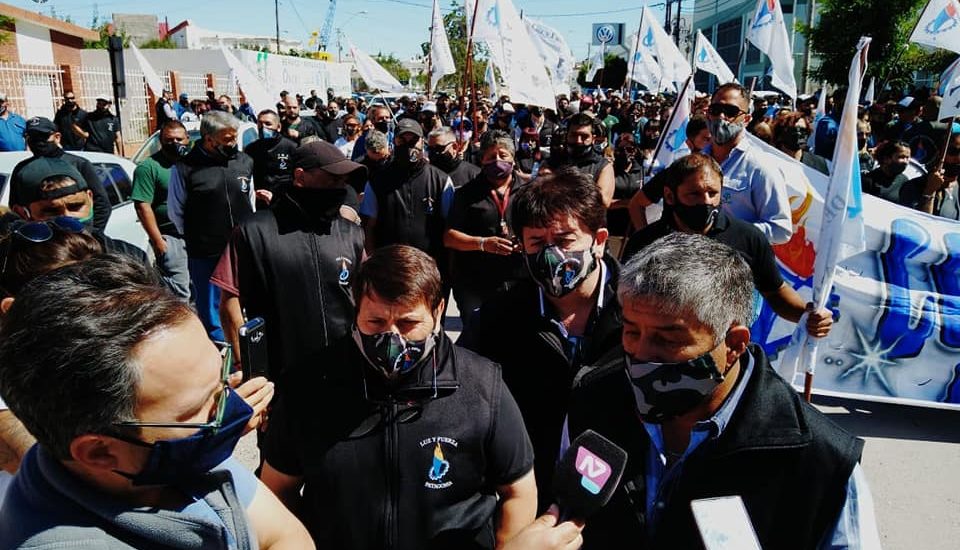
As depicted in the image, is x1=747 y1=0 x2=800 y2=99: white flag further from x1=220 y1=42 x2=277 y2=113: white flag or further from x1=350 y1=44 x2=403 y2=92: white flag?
x1=220 y1=42 x2=277 y2=113: white flag

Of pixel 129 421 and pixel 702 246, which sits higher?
pixel 702 246

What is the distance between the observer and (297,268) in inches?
136

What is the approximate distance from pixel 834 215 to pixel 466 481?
7.34 ft

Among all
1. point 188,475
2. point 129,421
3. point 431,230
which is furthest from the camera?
point 431,230

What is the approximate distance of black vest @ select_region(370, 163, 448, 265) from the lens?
17.6ft

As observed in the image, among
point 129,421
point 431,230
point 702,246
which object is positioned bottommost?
point 431,230

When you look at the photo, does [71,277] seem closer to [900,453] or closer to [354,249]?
[354,249]

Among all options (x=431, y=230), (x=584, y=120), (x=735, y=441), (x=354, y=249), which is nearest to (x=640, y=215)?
(x=584, y=120)

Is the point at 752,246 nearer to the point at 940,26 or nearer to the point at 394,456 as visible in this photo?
the point at 394,456

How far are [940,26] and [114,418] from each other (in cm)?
953

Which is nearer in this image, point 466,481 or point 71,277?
point 71,277

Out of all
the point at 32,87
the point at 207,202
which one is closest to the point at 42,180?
the point at 207,202

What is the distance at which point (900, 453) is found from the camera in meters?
4.50

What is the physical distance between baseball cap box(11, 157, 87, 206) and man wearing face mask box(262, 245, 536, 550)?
251 cm
